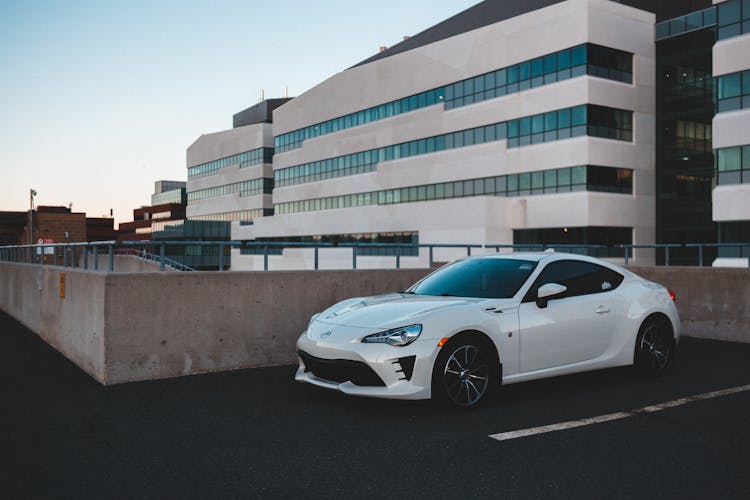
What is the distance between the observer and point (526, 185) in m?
41.9

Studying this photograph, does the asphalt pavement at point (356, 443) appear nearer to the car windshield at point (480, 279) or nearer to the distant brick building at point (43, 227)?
the car windshield at point (480, 279)

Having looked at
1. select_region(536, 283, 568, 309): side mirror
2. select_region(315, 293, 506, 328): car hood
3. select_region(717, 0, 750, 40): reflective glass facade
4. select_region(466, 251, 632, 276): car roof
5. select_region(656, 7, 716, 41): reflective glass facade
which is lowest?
select_region(315, 293, 506, 328): car hood

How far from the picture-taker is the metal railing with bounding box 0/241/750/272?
30.0 feet

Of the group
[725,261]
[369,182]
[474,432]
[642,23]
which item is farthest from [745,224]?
[474,432]

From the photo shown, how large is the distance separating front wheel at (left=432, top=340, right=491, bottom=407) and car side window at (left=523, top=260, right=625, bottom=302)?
0.94 meters

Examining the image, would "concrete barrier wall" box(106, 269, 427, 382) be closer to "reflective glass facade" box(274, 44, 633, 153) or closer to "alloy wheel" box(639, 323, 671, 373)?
"alloy wheel" box(639, 323, 671, 373)

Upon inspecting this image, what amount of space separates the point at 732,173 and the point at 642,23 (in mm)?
12163

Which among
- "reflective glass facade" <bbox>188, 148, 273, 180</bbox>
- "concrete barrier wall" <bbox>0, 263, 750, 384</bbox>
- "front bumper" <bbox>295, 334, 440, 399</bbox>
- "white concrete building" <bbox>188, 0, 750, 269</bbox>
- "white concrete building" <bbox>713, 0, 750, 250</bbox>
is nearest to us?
"front bumper" <bbox>295, 334, 440, 399</bbox>

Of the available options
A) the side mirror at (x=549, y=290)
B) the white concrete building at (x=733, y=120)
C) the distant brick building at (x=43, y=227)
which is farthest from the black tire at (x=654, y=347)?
the distant brick building at (x=43, y=227)

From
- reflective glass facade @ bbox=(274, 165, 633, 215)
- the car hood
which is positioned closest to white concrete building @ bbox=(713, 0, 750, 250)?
reflective glass facade @ bbox=(274, 165, 633, 215)

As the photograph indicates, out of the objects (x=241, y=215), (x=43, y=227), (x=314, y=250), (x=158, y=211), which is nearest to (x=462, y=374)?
(x=314, y=250)

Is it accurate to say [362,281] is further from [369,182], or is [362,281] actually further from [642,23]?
[369,182]

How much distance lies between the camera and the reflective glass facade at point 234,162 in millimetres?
75938

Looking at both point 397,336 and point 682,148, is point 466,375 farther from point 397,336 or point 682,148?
point 682,148
